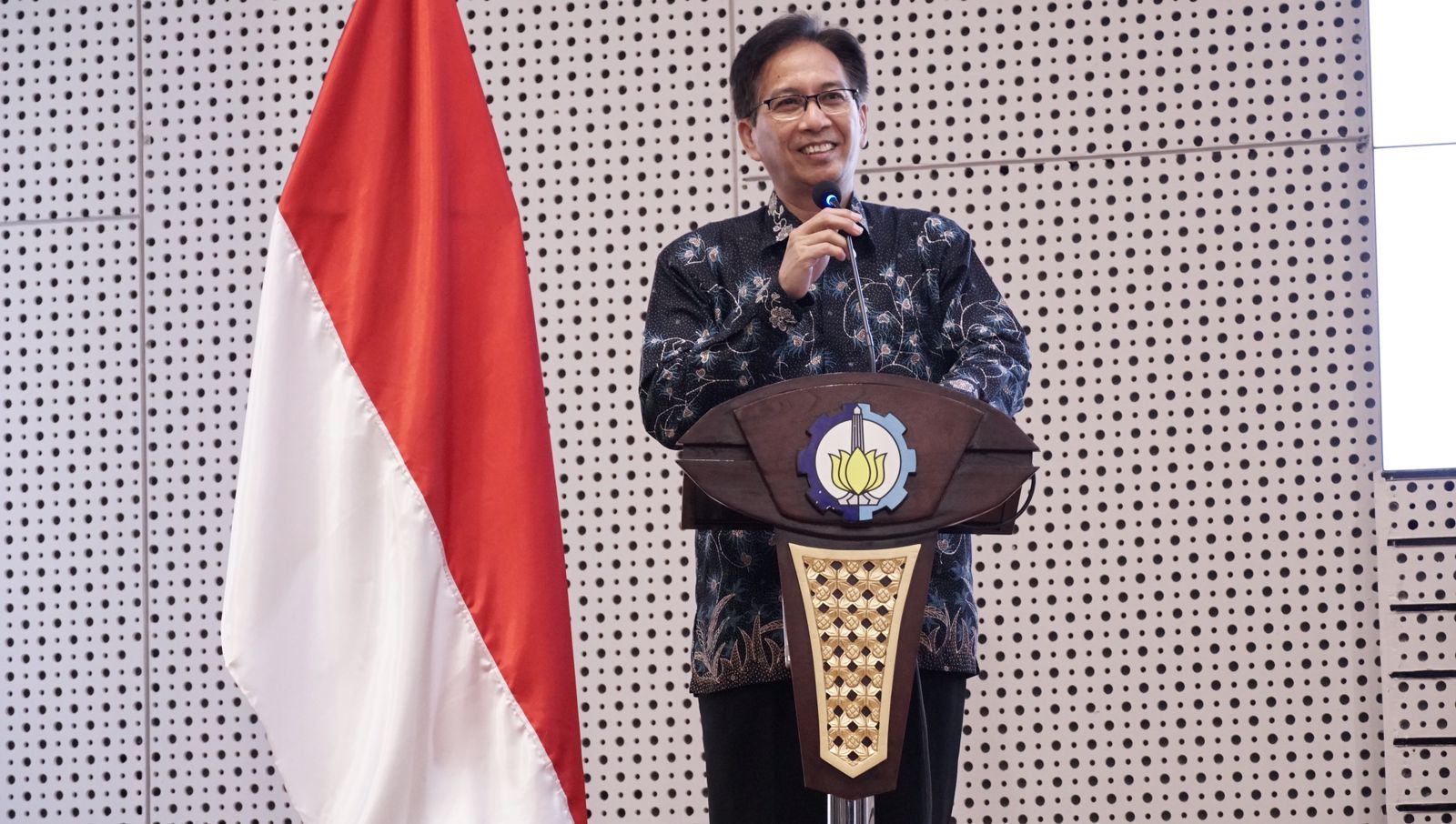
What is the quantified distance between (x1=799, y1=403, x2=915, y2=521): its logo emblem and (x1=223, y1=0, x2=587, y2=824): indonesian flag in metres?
0.56

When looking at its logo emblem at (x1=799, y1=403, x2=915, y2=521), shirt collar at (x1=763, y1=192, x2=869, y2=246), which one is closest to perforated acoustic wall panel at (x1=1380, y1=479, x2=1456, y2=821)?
shirt collar at (x1=763, y1=192, x2=869, y2=246)

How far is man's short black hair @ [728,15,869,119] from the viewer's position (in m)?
2.06

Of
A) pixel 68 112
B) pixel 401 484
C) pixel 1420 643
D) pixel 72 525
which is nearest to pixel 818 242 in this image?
pixel 401 484

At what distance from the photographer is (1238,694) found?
11.3ft

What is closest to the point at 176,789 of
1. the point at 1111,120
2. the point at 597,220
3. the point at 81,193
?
the point at 81,193

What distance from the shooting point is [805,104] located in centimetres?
198

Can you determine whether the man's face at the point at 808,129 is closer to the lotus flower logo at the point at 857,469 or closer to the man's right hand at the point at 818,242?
the man's right hand at the point at 818,242

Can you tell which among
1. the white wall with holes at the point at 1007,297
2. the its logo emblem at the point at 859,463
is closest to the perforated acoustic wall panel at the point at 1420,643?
the white wall with holes at the point at 1007,297

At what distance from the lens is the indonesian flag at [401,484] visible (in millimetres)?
1864

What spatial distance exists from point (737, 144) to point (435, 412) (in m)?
1.94

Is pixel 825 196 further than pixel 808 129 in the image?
No

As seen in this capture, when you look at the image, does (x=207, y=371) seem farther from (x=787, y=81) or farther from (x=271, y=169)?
(x=787, y=81)

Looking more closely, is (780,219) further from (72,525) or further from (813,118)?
(72,525)

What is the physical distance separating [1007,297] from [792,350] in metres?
1.72
